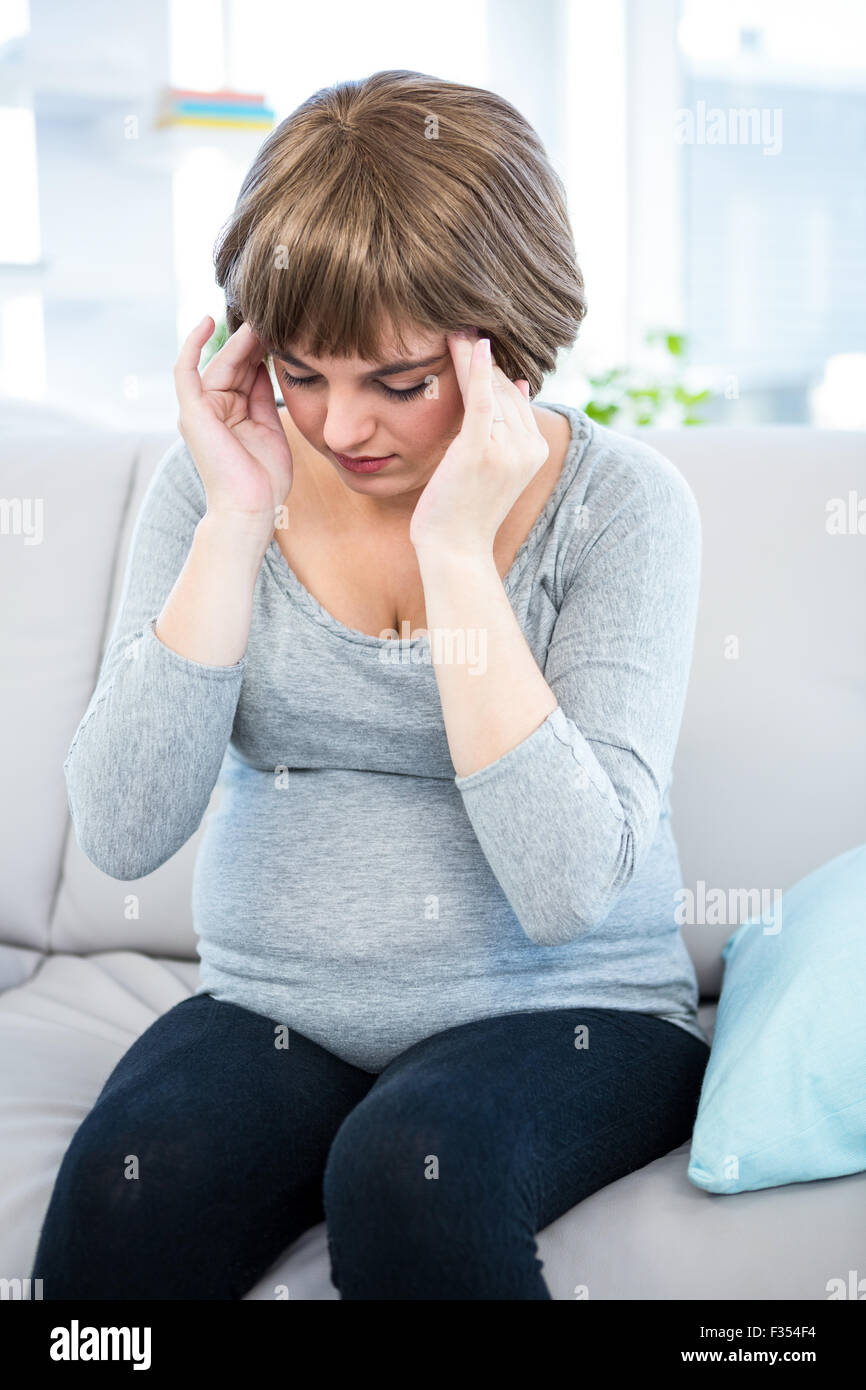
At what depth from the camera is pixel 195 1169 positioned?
81cm

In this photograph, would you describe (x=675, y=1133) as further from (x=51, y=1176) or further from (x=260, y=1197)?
(x=51, y=1176)

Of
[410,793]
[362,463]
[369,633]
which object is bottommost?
[410,793]

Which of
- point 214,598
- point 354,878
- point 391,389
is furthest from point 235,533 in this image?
point 354,878

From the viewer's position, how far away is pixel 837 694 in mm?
1273

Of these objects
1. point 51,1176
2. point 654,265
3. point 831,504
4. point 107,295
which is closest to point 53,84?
point 107,295

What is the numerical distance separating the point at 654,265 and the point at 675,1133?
274 centimetres

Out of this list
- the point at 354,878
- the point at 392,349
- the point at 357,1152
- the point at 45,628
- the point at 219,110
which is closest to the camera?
the point at 357,1152

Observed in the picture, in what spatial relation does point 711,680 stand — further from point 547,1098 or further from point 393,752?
point 547,1098

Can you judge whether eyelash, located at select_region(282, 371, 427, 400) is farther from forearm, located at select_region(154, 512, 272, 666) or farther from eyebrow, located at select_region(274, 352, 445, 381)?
forearm, located at select_region(154, 512, 272, 666)

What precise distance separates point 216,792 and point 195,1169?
603 millimetres

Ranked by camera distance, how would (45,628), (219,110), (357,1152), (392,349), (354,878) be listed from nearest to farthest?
(357,1152)
(392,349)
(354,878)
(45,628)
(219,110)

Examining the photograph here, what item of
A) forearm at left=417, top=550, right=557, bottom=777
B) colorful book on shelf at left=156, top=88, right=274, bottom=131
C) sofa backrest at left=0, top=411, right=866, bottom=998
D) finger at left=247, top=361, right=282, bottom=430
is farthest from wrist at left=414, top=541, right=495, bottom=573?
colorful book on shelf at left=156, top=88, right=274, bottom=131

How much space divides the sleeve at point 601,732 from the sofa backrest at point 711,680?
0.31m

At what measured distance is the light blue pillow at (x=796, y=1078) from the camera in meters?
0.88
